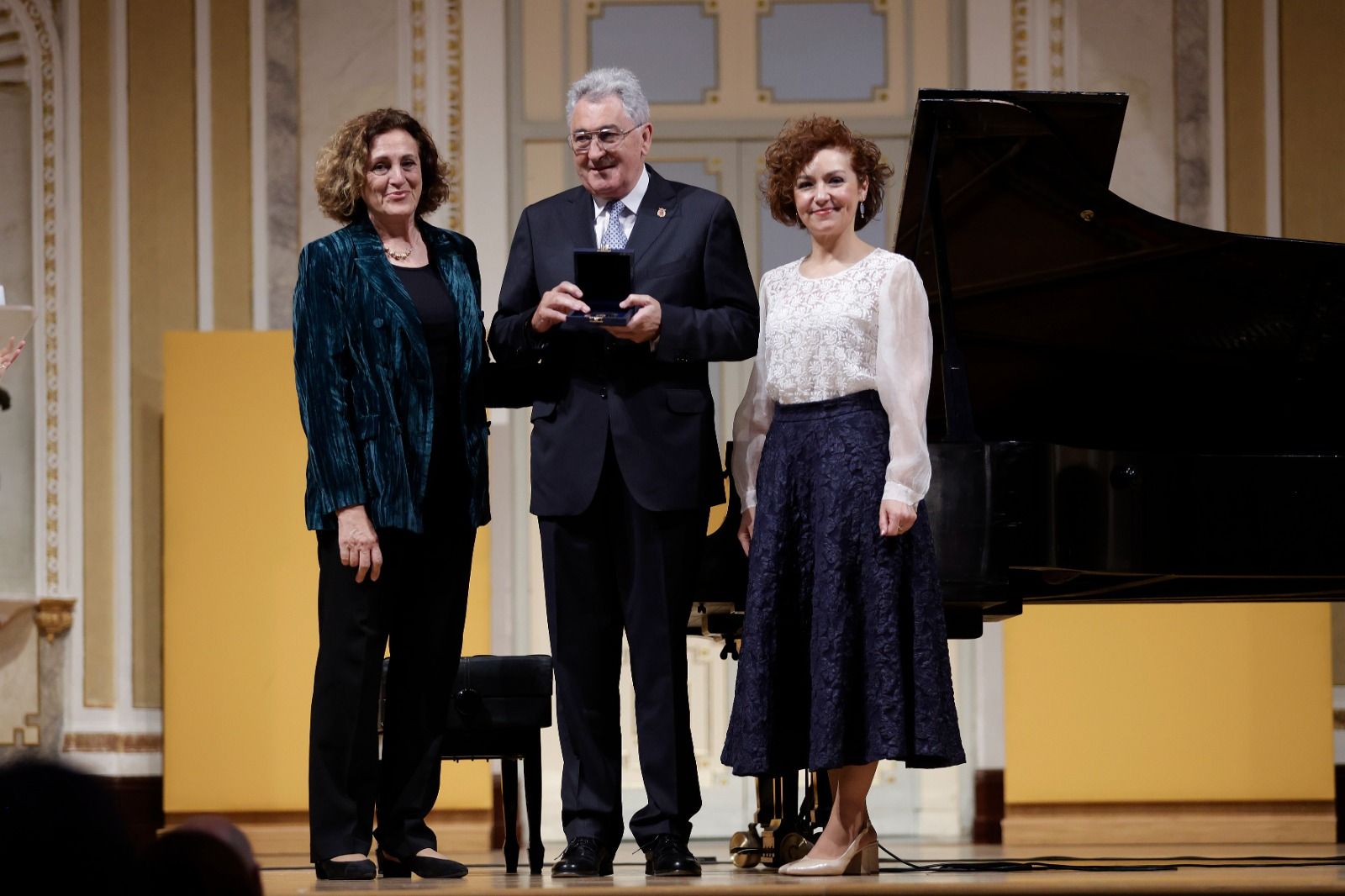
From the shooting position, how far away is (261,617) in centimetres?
600

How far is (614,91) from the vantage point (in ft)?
10.4

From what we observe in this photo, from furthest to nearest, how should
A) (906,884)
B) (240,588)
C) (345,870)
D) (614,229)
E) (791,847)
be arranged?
(240,588) < (791,847) < (614,229) < (345,870) < (906,884)

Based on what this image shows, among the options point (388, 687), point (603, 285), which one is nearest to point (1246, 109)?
point (603, 285)

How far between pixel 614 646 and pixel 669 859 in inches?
16.6

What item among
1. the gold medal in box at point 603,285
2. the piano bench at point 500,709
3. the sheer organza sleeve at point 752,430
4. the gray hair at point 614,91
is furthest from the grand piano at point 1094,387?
the gray hair at point 614,91

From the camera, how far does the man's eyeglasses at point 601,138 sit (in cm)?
317

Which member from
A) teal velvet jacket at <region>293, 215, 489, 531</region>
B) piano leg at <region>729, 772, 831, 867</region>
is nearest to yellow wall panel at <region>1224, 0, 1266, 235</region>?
piano leg at <region>729, 772, 831, 867</region>

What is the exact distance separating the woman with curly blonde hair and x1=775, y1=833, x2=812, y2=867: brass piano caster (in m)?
1.00

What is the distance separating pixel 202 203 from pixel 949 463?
13.0 ft

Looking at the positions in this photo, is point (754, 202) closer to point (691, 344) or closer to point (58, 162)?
point (58, 162)

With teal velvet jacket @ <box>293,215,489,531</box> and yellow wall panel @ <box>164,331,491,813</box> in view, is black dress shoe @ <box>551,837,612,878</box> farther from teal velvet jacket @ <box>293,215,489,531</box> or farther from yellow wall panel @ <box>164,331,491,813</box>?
yellow wall panel @ <box>164,331,491,813</box>

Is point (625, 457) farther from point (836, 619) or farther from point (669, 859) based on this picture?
point (669, 859)

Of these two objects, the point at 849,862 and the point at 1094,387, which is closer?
the point at 849,862

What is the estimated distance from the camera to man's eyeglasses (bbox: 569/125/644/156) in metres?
3.17
